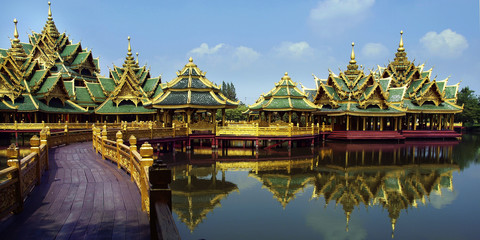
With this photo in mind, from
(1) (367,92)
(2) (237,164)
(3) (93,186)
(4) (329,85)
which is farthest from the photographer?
(4) (329,85)

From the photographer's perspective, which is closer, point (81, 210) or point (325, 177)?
point (81, 210)

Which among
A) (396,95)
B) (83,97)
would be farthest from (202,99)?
(396,95)

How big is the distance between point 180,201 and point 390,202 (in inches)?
304

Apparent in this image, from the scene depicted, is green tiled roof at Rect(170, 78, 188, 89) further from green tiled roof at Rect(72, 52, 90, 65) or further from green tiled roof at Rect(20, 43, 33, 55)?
green tiled roof at Rect(20, 43, 33, 55)

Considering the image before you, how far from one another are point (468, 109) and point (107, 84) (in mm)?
57454

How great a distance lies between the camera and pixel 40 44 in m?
46.8

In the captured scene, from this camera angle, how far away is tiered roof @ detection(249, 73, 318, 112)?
1146 inches

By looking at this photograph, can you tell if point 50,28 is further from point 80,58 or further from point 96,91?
point 96,91

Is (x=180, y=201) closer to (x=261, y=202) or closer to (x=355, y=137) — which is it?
(x=261, y=202)

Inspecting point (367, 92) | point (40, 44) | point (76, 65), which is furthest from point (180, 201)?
point (40, 44)

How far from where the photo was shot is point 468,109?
53250 mm

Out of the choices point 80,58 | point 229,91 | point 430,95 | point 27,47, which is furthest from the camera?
point 229,91

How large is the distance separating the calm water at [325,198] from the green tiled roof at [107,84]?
24.8 meters

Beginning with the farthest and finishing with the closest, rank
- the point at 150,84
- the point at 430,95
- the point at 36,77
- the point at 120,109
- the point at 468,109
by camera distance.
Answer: the point at 468,109
the point at 150,84
the point at 120,109
the point at 430,95
the point at 36,77
